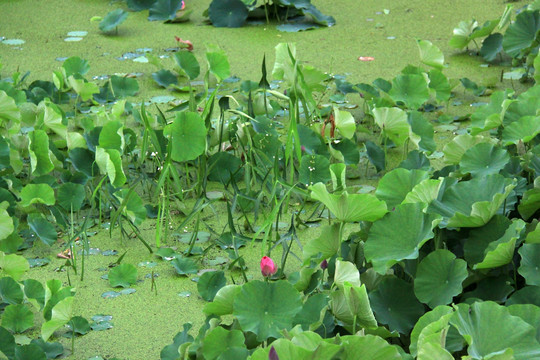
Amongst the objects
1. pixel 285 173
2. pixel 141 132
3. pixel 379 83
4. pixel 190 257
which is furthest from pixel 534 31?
pixel 190 257

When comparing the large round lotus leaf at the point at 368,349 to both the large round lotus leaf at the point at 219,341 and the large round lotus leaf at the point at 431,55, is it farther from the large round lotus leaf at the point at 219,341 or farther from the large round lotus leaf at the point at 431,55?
the large round lotus leaf at the point at 431,55

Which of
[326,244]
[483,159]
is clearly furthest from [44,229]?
[483,159]

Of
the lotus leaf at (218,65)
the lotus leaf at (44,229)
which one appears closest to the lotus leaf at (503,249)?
the lotus leaf at (44,229)

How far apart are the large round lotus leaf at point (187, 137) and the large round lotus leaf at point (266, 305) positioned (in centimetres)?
100

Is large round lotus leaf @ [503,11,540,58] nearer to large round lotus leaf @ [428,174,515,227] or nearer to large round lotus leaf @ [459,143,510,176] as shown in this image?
large round lotus leaf @ [459,143,510,176]

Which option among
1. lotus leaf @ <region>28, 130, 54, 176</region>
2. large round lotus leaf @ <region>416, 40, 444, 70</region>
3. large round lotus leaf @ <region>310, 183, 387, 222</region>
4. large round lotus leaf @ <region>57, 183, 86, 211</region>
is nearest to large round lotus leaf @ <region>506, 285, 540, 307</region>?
large round lotus leaf @ <region>310, 183, 387, 222</region>

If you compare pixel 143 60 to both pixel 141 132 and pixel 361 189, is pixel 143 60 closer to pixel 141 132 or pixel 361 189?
→ pixel 141 132

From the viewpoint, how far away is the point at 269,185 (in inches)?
94.3

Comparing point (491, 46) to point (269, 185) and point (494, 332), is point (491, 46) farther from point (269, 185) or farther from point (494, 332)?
point (494, 332)

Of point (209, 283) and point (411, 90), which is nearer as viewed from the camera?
A: point (209, 283)

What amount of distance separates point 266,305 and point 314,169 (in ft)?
3.37

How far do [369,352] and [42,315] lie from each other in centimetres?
105

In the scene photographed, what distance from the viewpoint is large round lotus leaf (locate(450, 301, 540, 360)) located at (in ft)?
3.59

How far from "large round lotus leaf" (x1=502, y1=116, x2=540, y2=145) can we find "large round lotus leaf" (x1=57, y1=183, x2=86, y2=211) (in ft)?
3.77
